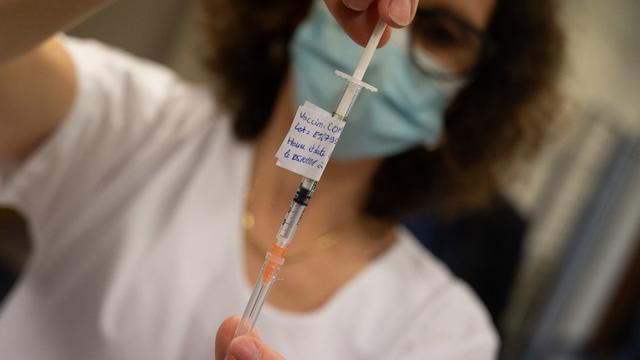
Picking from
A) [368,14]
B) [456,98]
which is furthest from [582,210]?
[368,14]

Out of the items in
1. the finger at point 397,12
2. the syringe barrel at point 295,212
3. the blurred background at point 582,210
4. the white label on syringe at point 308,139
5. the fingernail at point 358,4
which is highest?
the finger at point 397,12

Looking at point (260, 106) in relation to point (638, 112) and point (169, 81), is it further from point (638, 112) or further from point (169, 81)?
point (638, 112)

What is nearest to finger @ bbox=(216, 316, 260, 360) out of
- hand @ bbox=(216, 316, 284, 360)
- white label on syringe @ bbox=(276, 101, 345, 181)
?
hand @ bbox=(216, 316, 284, 360)

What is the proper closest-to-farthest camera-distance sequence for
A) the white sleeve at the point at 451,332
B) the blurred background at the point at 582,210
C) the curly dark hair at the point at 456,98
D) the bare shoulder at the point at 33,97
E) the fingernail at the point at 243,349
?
the fingernail at the point at 243,349 < the bare shoulder at the point at 33,97 < the white sleeve at the point at 451,332 < the curly dark hair at the point at 456,98 < the blurred background at the point at 582,210

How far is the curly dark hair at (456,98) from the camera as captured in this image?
948mm

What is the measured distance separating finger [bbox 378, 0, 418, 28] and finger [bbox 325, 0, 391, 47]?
29 millimetres

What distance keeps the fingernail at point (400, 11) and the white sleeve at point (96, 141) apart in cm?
47

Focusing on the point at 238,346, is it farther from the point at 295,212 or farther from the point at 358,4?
the point at 358,4

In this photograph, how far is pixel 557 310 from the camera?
170 centimetres

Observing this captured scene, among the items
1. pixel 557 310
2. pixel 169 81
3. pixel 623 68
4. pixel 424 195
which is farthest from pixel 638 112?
pixel 169 81

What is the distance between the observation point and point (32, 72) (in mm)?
691

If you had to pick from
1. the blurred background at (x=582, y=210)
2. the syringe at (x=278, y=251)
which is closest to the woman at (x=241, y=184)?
the syringe at (x=278, y=251)

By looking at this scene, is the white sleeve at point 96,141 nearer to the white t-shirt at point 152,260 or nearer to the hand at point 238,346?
the white t-shirt at point 152,260

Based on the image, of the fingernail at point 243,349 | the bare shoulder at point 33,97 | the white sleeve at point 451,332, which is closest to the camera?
the fingernail at point 243,349
